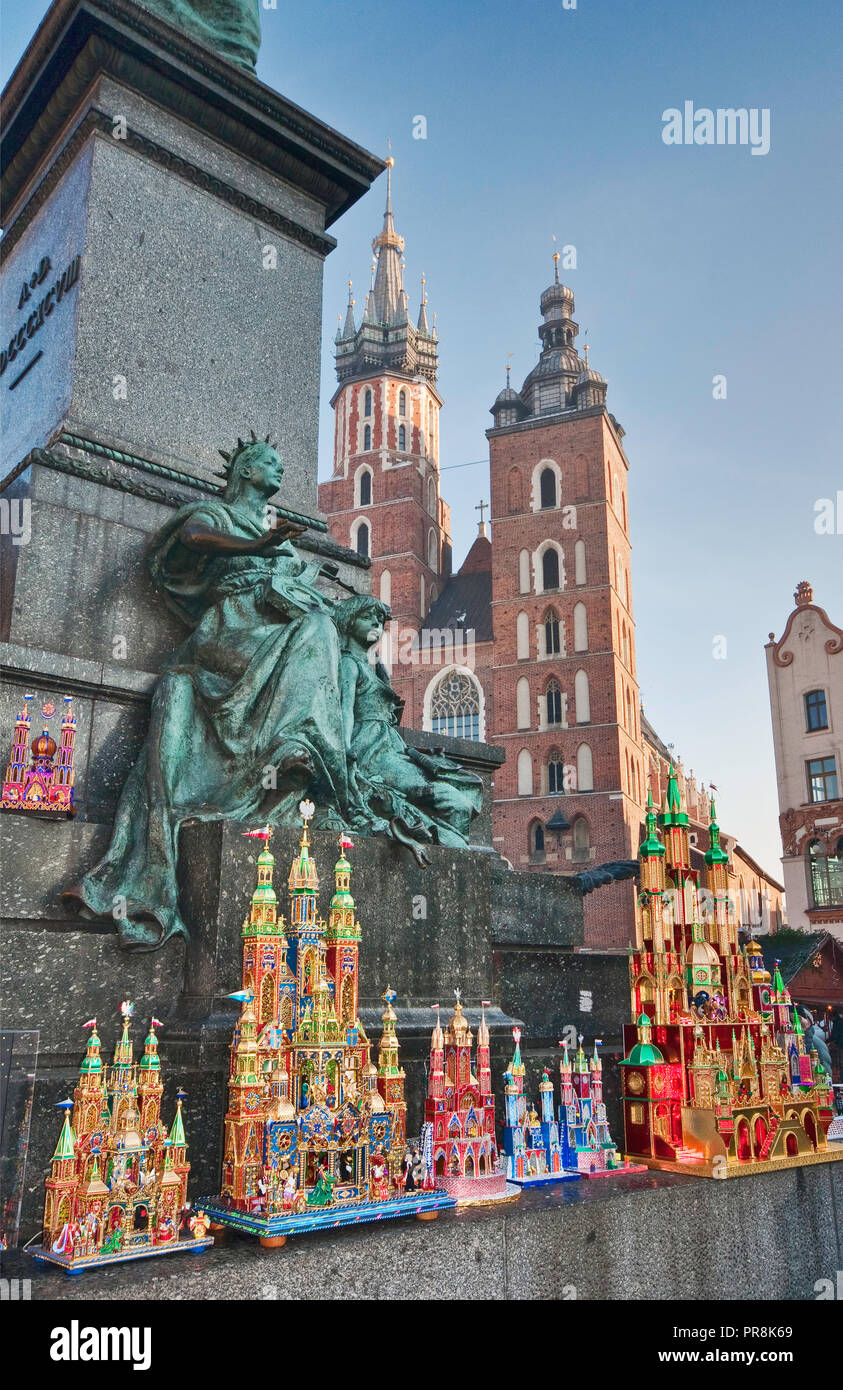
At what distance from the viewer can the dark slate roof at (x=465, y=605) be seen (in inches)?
1955

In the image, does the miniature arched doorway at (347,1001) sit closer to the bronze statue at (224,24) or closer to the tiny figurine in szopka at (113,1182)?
the tiny figurine in szopka at (113,1182)

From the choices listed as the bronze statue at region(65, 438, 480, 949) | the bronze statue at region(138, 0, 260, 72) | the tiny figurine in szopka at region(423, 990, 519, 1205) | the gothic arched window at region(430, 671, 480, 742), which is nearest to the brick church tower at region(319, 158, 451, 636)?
the gothic arched window at region(430, 671, 480, 742)

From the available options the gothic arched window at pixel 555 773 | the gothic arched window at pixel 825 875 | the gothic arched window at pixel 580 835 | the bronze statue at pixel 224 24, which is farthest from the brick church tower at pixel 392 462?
the bronze statue at pixel 224 24

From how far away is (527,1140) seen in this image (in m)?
3.75

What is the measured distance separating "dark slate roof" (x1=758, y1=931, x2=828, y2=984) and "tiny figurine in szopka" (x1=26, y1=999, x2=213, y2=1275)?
1283cm

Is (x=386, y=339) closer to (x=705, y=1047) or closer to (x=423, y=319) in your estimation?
(x=423, y=319)

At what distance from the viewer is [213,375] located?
638 cm

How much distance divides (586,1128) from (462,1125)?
704 mm

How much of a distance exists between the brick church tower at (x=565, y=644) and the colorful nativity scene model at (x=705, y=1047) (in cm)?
3432

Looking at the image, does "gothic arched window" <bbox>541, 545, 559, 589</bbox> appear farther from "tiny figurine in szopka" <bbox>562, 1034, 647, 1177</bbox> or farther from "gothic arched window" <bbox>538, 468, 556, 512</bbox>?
"tiny figurine in szopka" <bbox>562, 1034, 647, 1177</bbox>

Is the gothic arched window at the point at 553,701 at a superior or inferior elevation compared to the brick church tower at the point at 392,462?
inferior

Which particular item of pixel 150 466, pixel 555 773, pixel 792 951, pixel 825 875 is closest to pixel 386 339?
pixel 555 773

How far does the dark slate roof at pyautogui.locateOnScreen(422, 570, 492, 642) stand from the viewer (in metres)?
49.7

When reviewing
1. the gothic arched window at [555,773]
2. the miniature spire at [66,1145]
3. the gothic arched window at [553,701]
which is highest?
the gothic arched window at [553,701]
